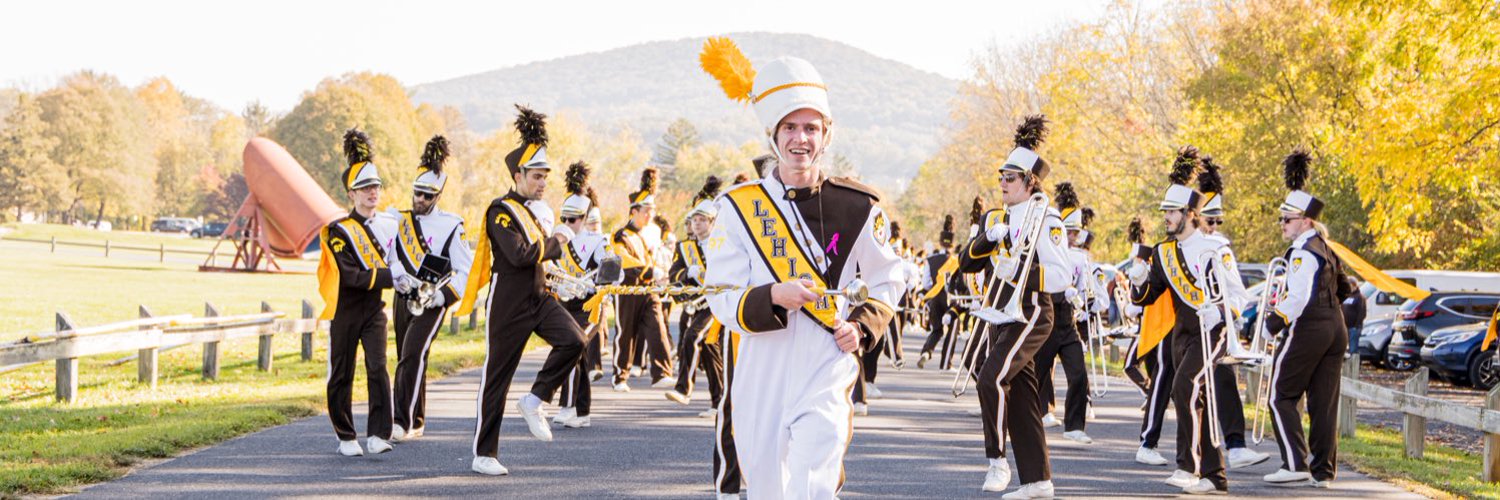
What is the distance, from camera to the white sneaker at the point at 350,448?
10648 mm

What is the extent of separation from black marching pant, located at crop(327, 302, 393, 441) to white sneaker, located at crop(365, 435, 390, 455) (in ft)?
0.19

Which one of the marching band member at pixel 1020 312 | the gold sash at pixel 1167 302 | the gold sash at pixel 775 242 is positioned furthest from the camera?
the gold sash at pixel 1167 302

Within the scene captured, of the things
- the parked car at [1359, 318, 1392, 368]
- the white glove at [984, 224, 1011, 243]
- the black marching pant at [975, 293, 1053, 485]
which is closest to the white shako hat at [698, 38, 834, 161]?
the white glove at [984, 224, 1011, 243]

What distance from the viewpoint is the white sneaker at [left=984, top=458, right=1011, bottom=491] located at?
32.3ft

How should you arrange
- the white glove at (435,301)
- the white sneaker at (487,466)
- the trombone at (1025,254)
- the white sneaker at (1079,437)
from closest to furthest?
1. the trombone at (1025,254)
2. the white sneaker at (487,466)
3. the white glove at (435,301)
4. the white sneaker at (1079,437)

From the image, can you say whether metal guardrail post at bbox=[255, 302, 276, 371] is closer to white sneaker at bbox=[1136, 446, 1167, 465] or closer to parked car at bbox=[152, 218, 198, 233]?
white sneaker at bbox=[1136, 446, 1167, 465]

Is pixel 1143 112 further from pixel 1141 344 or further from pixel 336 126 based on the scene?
pixel 336 126

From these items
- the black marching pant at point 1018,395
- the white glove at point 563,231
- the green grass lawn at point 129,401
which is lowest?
the green grass lawn at point 129,401

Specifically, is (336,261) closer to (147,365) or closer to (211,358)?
(147,365)

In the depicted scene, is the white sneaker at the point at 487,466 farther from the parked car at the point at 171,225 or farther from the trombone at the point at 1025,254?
the parked car at the point at 171,225

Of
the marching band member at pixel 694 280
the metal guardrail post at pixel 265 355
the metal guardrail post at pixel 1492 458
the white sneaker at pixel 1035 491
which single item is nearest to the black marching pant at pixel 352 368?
the marching band member at pixel 694 280

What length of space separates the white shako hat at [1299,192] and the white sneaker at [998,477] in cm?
247

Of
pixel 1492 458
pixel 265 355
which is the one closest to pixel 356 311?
pixel 1492 458

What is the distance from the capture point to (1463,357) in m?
21.9
